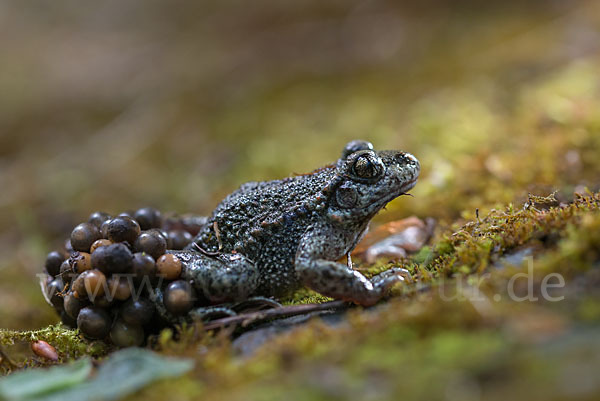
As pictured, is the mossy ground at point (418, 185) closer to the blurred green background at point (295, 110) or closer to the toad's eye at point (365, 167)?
the blurred green background at point (295, 110)

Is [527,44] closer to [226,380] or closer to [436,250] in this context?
[436,250]

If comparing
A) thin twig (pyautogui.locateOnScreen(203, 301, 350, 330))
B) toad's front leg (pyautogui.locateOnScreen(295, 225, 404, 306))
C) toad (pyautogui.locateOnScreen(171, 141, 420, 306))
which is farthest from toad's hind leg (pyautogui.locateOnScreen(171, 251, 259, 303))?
toad's front leg (pyautogui.locateOnScreen(295, 225, 404, 306))

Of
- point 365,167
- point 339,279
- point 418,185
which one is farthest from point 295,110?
point 339,279

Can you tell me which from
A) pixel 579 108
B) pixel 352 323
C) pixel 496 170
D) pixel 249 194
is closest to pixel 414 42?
pixel 579 108

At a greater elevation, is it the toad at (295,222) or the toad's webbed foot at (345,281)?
the toad at (295,222)

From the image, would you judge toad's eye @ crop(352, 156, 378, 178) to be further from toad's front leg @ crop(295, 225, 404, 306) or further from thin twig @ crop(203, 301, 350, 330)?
thin twig @ crop(203, 301, 350, 330)

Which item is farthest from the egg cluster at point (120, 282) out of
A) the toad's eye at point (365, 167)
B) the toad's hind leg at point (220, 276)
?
the toad's eye at point (365, 167)
